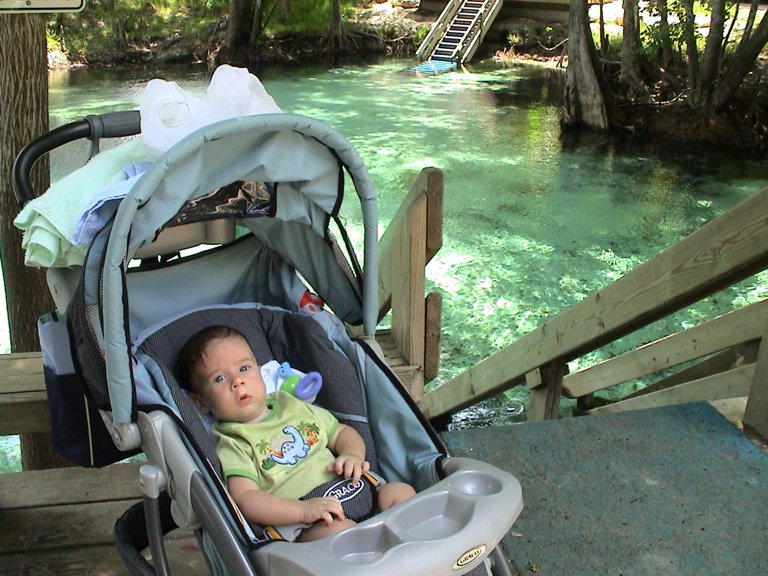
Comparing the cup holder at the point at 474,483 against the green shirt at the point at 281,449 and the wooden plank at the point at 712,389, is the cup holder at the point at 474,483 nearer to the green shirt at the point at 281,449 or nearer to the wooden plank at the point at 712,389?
the green shirt at the point at 281,449

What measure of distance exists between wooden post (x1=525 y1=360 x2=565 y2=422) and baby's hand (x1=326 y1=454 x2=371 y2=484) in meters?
1.51

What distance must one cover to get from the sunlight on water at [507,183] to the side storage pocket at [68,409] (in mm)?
4156

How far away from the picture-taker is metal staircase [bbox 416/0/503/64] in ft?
57.6

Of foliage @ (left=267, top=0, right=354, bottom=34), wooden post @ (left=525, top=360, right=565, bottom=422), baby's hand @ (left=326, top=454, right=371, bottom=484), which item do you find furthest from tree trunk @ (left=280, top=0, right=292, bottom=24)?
baby's hand @ (left=326, top=454, right=371, bottom=484)

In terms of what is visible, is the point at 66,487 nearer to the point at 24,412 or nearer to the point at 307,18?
the point at 24,412

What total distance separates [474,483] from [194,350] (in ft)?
2.31

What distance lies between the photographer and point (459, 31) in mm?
18172

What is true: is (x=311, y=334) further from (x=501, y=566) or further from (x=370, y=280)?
(x=501, y=566)

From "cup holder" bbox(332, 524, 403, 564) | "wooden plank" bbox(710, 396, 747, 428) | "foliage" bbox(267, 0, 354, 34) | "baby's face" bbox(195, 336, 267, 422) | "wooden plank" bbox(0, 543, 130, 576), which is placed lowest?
"wooden plank" bbox(0, 543, 130, 576)

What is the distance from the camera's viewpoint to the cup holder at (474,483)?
5.10 ft

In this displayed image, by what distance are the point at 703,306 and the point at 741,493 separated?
15.0 feet

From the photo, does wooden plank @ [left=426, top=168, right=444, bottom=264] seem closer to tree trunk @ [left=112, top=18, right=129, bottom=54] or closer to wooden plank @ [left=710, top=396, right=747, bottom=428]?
wooden plank @ [left=710, top=396, right=747, bottom=428]

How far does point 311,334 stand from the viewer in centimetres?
202

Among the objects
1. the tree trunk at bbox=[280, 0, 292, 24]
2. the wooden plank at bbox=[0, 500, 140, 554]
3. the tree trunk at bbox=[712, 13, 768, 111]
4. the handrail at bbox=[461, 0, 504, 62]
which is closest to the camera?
the wooden plank at bbox=[0, 500, 140, 554]
